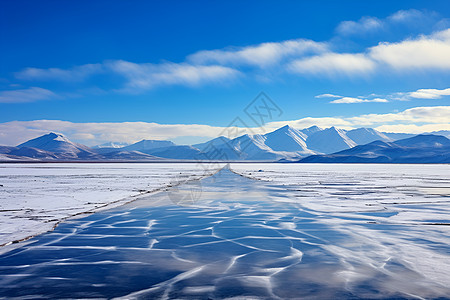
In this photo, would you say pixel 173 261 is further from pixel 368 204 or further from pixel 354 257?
pixel 368 204

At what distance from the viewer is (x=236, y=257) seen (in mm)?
8336

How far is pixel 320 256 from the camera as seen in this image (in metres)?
8.41

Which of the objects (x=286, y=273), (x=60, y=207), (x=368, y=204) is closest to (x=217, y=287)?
(x=286, y=273)

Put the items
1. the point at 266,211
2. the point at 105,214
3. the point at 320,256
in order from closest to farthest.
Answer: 1. the point at 320,256
2. the point at 105,214
3. the point at 266,211

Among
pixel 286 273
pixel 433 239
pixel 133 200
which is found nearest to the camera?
pixel 286 273

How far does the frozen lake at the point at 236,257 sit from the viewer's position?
615 centimetres

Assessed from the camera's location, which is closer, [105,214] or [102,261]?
[102,261]

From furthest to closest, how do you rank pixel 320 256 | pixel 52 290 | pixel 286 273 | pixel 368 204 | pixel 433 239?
pixel 368 204 < pixel 433 239 < pixel 320 256 < pixel 286 273 < pixel 52 290

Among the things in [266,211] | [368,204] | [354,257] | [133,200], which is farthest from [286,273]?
[133,200]

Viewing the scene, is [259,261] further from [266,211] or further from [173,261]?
[266,211]

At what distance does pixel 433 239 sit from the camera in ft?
32.7

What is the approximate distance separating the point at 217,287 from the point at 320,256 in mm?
3198

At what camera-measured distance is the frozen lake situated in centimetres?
615

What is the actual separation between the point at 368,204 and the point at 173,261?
12.9m
